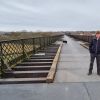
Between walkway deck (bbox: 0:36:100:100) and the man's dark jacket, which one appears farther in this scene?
the man's dark jacket

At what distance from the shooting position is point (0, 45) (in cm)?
1131

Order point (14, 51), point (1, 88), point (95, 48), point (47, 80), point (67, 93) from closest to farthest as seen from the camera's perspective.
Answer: point (67, 93) < point (1, 88) < point (47, 80) < point (95, 48) < point (14, 51)

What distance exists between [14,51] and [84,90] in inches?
309

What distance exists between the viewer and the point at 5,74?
11969 mm

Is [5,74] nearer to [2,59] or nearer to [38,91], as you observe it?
[2,59]

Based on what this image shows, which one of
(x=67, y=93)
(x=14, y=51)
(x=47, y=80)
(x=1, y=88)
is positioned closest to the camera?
(x=67, y=93)

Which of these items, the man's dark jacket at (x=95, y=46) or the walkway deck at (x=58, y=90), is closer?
the walkway deck at (x=58, y=90)

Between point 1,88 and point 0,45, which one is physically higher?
point 0,45

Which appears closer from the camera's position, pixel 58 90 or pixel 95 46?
pixel 58 90

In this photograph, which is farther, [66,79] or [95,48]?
[95,48]

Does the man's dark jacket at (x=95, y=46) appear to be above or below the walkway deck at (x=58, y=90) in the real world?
above

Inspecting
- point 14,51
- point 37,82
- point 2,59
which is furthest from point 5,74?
point 14,51

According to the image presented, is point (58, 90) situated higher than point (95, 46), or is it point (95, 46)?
point (95, 46)

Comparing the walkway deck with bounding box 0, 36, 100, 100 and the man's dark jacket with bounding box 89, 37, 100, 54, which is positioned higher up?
the man's dark jacket with bounding box 89, 37, 100, 54
